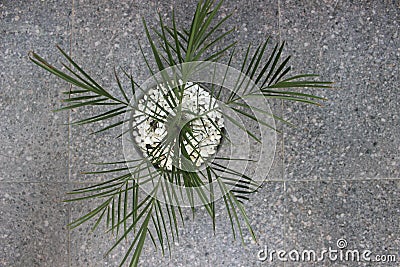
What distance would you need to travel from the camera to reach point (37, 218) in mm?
1180

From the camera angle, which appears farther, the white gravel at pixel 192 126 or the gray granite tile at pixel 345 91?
the gray granite tile at pixel 345 91

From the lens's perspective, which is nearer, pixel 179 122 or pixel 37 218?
pixel 179 122

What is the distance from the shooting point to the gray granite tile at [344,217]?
1167 mm

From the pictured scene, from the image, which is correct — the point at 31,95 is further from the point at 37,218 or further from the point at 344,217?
the point at 344,217

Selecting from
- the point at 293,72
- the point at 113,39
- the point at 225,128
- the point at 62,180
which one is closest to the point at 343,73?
the point at 293,72

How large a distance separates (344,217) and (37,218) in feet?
2.73

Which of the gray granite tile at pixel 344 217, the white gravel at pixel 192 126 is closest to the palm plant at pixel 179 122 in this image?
the white gravel at pixel 192 126

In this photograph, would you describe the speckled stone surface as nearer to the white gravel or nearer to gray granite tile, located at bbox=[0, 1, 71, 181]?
gray granite tile, located at bbox=[0, 1, 71, 181]

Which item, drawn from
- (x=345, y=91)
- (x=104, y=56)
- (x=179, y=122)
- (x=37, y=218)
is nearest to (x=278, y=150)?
(x=345, y=91)

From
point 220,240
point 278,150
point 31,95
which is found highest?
point 31,95

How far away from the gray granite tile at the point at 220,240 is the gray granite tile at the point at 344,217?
38 millimetres

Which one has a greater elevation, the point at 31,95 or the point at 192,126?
the point at 31,95

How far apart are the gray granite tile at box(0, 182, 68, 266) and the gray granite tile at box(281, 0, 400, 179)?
2.09 ft

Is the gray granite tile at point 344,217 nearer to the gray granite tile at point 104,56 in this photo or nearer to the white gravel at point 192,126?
the white gravel at point 192,126
